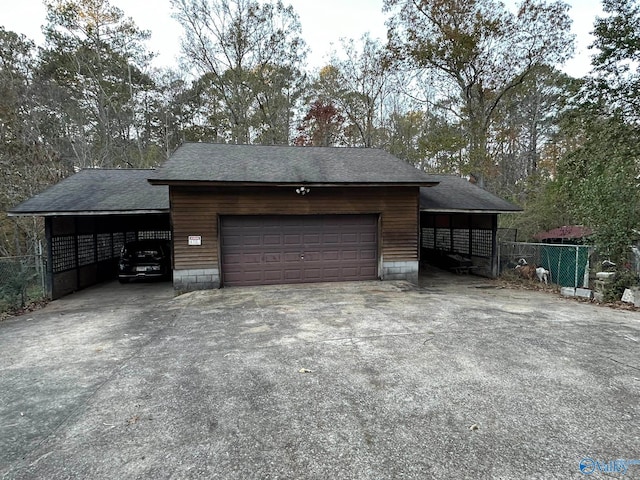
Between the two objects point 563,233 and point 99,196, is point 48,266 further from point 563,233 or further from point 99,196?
point 563,233

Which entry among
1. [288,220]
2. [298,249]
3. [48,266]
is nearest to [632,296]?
[298,249]

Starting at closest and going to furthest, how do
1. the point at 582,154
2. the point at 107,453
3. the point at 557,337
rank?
the point at 107,453 → the point at 557,337 → the point at 582,154

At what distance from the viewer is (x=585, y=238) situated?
831 centimetres

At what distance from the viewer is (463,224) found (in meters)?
13.0

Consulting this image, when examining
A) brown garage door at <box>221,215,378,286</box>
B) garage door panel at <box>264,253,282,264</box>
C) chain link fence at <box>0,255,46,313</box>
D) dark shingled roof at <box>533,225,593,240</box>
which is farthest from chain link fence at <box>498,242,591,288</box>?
chain link fence at <box>0,255,46,313</box>

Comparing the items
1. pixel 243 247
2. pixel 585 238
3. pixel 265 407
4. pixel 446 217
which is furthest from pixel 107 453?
pixel 446 217

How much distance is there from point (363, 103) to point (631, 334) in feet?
65.8

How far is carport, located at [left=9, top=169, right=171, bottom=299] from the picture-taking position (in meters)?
8.60

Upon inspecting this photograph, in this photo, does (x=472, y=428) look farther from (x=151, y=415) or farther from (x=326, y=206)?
(x=326, y=206)

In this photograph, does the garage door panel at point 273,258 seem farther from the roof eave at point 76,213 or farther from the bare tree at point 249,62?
the bare tree at point 249,62

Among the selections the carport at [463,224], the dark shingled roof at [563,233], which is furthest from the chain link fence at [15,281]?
the dark shingled roof at [563,233]

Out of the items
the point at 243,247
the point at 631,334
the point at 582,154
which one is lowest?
the point at 631,334

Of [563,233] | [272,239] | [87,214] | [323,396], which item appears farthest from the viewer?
[563,233]

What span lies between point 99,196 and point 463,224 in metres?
12.6
